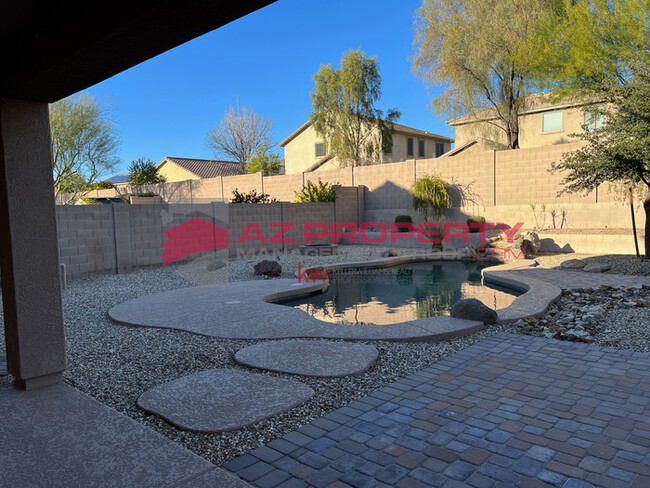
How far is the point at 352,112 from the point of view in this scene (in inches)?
992

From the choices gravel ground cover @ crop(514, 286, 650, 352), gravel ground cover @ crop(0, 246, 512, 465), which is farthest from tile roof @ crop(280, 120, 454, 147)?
gravel ground cover @ crop(0, 246, 512, 465)

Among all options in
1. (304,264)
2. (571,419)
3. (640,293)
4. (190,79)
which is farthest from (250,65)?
(571,419)

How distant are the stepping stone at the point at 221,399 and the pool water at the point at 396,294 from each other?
114 inches

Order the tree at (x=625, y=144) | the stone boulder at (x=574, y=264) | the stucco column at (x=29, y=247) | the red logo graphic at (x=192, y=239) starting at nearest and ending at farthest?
the stucco column at (x=29, y=247), the tree at (x=625, y=144), the stone boulder at (x=574, y=264), the red logo graphic at (x=192, y=239)

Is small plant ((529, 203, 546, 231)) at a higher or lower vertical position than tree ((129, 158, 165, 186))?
lower

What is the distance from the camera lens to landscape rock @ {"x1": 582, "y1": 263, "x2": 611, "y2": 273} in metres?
8.57

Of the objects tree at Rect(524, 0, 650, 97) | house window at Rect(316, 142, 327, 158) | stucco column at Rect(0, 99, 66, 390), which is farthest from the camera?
house window at Rect(316, 142, 327, 158)

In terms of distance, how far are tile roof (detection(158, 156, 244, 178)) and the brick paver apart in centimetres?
3197

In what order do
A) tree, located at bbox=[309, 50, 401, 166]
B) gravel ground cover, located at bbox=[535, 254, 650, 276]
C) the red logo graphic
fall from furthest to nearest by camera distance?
tree, located at bbox=[309, 50, 401, 166], the red logo graphic, gravel ground cover, located at bbox=[535, 254, 650, 276]

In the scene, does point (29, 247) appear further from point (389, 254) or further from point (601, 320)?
point (389, 254)

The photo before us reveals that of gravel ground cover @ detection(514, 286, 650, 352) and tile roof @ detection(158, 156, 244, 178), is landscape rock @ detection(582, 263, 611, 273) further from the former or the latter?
tile roof @ detection(158, 156, 244, 178)

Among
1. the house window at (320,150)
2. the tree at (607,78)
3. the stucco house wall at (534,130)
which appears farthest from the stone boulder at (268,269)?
the house window at (320,150)

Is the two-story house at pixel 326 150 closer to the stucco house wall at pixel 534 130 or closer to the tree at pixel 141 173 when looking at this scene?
the stucco house wall at pixel 534 130

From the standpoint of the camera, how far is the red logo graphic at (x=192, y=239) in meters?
10.7
